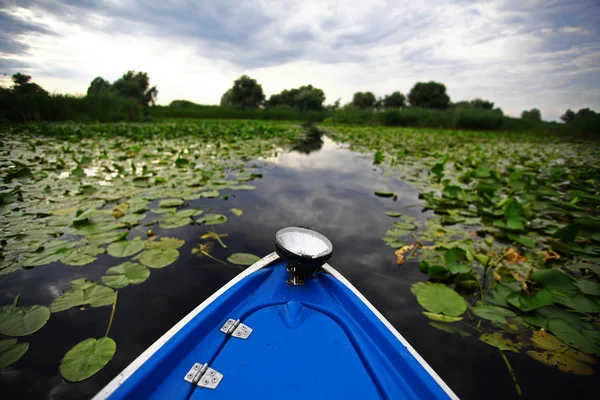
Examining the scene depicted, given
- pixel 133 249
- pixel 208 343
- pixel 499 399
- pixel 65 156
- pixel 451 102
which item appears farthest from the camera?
pixel 451 102

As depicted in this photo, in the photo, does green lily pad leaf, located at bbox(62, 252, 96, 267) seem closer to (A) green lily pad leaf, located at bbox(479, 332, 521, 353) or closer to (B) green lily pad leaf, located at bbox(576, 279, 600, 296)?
(A) green lily pad leaf, located at bbox(479, 332, 521, 353)

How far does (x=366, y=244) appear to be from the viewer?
2.33m

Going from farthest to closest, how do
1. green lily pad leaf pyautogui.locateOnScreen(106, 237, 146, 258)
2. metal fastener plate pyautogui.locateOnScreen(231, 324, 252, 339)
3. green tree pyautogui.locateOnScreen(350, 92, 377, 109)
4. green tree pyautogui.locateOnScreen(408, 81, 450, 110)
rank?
green tree pyautogui.locateOnScreen(350, 92, 377, 109)
green tree pyautogui.locateOnScreen(408, 81, 450, 110)
green lily pad leaf pyautogui.locateOnScreen(106, 237, 146, 258)
metal fastener plate pyautogui.locateOnScreen(231, 324, 252, 339)

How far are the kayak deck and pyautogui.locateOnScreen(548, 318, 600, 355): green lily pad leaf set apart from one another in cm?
107

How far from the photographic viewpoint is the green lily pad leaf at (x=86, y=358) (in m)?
1.04

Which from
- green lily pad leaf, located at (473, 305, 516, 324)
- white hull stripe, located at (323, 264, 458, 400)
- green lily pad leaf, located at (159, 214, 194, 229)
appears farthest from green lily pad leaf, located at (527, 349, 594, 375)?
green lily pad leaf, located at (159, 214, 194, 229)

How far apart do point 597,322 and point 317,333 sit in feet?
5.47

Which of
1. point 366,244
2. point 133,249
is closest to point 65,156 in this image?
point 133,249

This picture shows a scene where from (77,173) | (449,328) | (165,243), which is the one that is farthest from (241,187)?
(449,328)

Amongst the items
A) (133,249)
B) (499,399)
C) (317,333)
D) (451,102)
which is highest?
(451,102)

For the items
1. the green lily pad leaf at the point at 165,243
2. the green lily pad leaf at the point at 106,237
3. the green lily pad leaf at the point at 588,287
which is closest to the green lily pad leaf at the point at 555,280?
the green lily pad leaf at the point at 588,287

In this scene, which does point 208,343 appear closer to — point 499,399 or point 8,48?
point 499,399

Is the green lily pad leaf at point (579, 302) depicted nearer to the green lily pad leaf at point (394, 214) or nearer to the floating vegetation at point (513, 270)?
the floating vegetation at point (513, 270)

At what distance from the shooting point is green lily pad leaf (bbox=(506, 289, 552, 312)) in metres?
1.35
